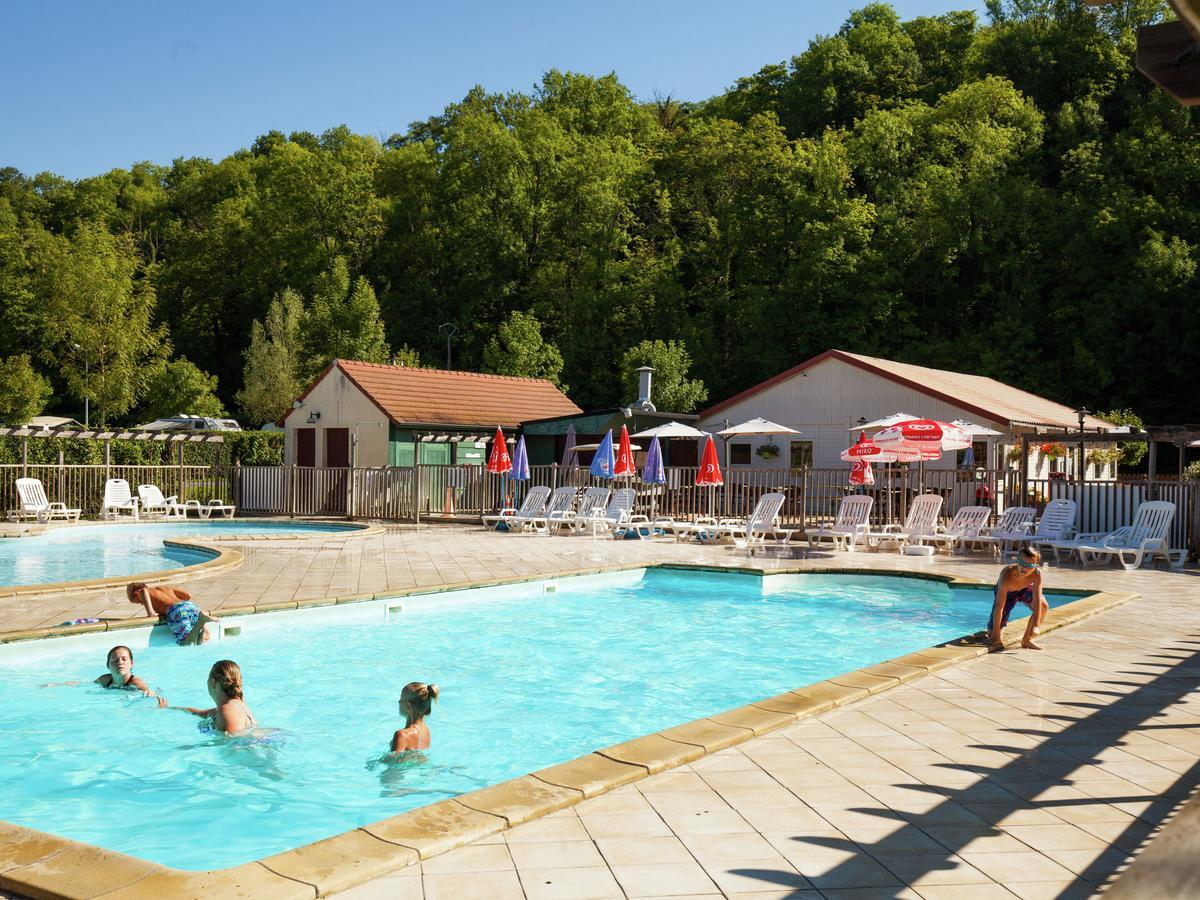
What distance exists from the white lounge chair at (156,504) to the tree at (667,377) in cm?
1786

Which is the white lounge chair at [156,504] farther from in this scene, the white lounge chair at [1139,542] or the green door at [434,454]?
the white lounge chair at [1139,542]

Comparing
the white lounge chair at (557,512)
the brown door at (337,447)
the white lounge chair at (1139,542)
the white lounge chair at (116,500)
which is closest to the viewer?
the white lounge chair at (1139,542)

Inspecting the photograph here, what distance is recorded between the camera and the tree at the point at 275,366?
42281mm

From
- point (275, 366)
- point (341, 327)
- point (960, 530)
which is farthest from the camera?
point (275, 366)

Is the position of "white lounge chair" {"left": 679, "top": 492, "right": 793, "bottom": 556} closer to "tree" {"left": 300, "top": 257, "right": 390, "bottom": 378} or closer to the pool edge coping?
the pool edge coping

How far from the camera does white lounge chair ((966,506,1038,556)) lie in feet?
53.6

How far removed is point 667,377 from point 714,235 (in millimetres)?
13344

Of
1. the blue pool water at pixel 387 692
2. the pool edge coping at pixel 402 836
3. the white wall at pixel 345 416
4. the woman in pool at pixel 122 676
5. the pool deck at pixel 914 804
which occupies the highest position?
the white wall at pixel 345 416

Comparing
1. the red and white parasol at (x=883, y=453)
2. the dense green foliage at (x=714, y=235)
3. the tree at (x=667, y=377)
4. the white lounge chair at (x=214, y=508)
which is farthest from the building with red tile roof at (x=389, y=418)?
the red and white parasol at (x=883, y=453)

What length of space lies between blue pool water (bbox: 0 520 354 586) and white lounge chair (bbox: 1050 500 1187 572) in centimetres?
1305

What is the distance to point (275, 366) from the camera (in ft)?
139

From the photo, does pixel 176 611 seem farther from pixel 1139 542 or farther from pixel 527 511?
pixel 1139 542

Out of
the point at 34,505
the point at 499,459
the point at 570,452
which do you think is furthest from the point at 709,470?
the point at 34,505

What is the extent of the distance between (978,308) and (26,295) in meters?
41.3
